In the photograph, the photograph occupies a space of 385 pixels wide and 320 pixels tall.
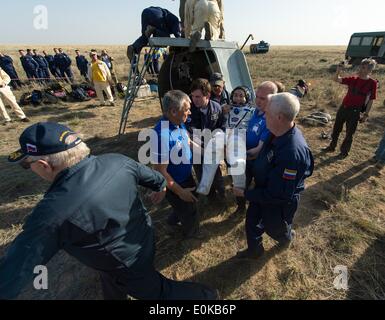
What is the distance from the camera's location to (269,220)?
9.02ft

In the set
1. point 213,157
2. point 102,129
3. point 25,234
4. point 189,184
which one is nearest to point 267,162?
point 213,157

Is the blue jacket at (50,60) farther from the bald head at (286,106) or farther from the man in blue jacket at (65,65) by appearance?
the bald head at (286,106)

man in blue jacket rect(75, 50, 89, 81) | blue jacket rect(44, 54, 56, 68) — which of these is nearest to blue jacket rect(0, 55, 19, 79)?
blue jacket rect(44, 54, 56, 68)

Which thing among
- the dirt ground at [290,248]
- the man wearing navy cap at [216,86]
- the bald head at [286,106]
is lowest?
the dirt ground at [290,248]

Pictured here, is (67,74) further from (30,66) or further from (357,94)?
(357,94)

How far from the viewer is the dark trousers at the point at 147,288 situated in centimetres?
204

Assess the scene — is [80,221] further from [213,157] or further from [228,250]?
[228,250]

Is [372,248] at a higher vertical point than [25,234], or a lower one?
lower

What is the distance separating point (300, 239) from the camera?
355cm

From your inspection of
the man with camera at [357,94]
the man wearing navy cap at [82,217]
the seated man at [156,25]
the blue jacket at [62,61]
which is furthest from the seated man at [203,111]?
the blue jacket at [62,61]

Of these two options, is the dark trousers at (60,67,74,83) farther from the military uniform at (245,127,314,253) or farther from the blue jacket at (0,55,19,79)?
the military uniform at (245,127,314,253)

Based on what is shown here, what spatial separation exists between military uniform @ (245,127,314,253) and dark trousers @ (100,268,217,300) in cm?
100

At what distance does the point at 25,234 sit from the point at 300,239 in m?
3.37

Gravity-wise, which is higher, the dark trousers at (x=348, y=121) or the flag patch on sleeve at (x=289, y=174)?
the flag patch on sleeve at (x=289, y=174)
